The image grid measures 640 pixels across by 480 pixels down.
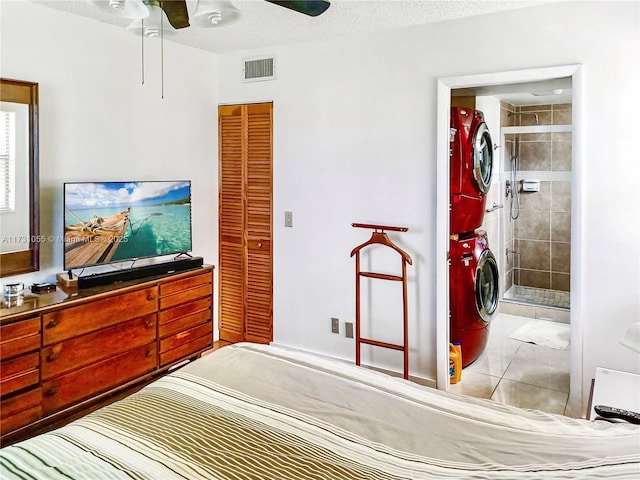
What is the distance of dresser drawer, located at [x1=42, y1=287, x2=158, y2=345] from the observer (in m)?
2.63

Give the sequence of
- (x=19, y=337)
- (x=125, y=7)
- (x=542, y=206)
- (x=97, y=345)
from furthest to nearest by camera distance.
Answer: (x=542, y=206), (x=97, y=345), (x=19, y=337), (x=125, y=7)

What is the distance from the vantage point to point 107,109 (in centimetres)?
334

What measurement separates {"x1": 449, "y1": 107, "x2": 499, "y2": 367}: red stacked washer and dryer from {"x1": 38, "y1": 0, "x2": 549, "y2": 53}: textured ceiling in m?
0.74

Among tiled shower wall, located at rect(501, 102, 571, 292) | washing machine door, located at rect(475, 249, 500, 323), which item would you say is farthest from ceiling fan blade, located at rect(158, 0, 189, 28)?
tiled shower wall, located at rect(501, 102, 571, 292)

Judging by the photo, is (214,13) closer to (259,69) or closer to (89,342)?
(89,342)

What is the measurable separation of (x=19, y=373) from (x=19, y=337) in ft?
0.61

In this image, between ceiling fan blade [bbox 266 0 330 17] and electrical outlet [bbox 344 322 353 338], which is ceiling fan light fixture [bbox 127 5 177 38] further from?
electrical outlet [bbox 344 322 353 338]

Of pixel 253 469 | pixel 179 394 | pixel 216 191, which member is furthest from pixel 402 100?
pixel 253 469

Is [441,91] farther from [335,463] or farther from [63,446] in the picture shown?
[63,446]

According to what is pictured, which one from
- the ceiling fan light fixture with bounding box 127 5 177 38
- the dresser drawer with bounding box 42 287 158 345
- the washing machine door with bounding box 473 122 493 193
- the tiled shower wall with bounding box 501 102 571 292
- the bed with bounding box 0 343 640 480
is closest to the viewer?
the bed with bounding box 0 343 640 480

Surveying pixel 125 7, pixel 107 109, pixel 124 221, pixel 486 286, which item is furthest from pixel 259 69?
pixel 486 286

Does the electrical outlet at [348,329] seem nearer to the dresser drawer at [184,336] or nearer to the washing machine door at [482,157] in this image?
the dresser drawer at [184,336]

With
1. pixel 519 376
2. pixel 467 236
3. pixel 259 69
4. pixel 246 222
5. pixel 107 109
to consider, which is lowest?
pixel 519 376

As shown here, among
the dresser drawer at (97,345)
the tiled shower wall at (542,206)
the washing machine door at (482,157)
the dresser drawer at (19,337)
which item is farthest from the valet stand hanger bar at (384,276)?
the tiled shower wall at (542,206)
